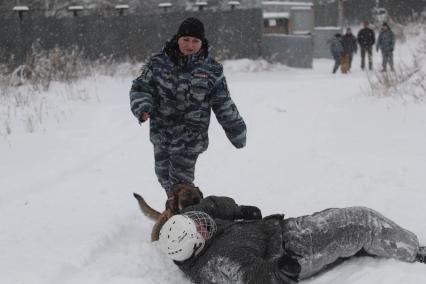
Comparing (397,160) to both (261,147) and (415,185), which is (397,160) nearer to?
(415,185)

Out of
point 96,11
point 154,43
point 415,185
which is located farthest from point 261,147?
point 96,11

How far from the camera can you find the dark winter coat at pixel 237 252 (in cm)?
278

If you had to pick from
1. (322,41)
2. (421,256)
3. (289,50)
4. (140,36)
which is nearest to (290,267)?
(421,256)

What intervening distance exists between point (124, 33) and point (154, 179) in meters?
13.5

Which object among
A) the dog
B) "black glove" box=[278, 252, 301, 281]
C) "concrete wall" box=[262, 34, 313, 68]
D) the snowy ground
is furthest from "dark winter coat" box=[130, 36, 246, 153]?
"concrete wall" box=[262, 34, 313, 68]

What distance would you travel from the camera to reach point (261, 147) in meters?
6.98

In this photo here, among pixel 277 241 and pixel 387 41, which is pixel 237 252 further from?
pixel 387 41

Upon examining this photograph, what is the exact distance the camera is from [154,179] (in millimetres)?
5758

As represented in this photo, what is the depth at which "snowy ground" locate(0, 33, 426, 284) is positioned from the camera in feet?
11.4

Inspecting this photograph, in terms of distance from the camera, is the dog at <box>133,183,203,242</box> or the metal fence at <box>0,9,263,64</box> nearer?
the dog at <box>133,183,203,242</box>

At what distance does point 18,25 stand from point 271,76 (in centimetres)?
813

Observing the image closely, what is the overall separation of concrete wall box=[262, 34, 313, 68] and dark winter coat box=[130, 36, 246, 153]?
16224mm

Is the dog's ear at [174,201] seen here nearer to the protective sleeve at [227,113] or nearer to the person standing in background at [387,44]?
the protective sleeve at [227,113]

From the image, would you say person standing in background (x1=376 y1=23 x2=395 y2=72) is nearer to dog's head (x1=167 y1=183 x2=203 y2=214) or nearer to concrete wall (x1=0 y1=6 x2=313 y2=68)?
concrete wall (x1=0 y1=6 x2=313 y2=68)
